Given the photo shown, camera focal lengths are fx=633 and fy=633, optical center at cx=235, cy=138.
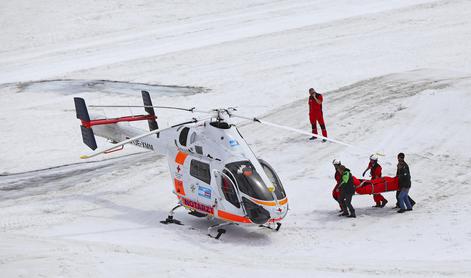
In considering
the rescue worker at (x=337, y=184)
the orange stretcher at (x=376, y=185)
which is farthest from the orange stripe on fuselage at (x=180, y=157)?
the orange stretcher at (x=376, y=185)

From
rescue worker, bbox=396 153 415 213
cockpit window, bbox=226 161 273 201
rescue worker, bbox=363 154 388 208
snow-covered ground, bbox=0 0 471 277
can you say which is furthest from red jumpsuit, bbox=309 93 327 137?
cockpit window, bbox=226 161 273 201

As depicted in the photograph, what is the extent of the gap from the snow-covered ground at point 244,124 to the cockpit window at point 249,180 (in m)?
1.16

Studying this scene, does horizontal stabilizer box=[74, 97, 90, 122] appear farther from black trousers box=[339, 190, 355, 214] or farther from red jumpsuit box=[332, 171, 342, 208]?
black trousers box=[339, 190, 355, 214]

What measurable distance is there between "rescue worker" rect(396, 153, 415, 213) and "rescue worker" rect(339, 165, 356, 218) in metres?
1.05

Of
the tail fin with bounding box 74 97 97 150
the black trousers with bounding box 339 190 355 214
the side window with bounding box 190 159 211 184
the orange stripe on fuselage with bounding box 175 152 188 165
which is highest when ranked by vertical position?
the tail fin with bounding box 74 97 97 150

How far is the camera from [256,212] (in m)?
12.8


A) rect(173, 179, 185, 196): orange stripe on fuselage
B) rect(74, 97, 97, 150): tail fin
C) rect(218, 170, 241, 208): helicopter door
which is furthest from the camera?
rect(74, 97, 97, 150): tail fin

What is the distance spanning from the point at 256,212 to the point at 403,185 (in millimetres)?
3507

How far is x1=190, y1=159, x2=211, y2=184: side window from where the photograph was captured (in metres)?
13.7

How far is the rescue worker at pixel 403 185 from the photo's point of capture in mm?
13914

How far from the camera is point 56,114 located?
25078 millimetres

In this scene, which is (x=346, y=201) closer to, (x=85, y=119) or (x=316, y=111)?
(x=316, y=111)

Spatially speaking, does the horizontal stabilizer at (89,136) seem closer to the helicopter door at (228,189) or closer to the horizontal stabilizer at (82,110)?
the horizontal stabilizer at (82,110)

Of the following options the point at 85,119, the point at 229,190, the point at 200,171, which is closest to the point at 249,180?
the point at 229,190
